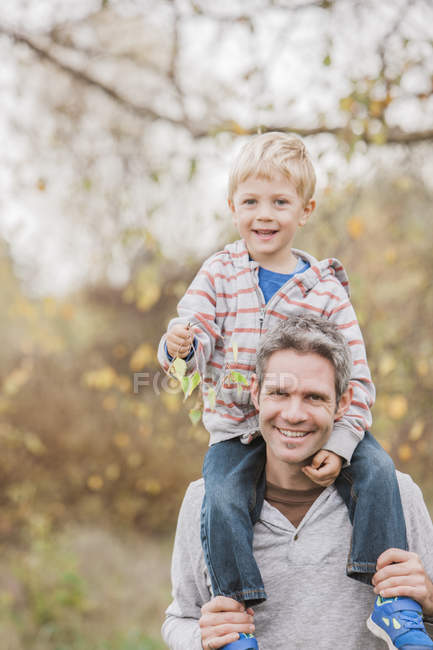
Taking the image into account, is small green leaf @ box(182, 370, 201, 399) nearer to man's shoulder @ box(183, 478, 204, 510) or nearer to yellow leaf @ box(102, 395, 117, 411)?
man's shoulder @ box(183, 478, 204, 510)

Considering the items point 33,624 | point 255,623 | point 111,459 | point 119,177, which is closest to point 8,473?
point 111,459

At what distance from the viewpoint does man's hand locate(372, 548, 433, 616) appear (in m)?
1.74

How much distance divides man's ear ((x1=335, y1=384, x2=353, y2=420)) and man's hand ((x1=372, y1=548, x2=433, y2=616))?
0.38m

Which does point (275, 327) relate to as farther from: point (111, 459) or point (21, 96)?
point (111, 459)

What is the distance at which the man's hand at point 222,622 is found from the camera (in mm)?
1784

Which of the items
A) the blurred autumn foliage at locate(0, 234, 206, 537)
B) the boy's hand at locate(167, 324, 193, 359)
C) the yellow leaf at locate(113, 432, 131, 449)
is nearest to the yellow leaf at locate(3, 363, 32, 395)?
the blurred autumn foliage at locate(0, 234, 206, 537)

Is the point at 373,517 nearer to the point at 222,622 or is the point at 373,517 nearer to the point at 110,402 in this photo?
the point at 222,622

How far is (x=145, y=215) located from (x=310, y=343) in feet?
11.1

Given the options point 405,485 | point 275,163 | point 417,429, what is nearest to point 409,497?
point 405,485

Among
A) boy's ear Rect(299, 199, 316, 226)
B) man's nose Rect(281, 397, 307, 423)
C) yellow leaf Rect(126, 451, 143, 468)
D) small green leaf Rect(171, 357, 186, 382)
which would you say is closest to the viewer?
small green leaf Rect(171, 357, 186, 382)

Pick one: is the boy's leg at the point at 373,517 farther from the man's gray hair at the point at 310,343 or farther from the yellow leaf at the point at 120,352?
the yellow leaf at the point at 120,352

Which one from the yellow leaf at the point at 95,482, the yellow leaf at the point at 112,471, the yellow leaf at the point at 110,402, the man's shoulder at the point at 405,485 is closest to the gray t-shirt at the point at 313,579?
the man's shoulder at the point at 405,485

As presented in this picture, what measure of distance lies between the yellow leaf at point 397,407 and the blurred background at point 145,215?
0.01 m

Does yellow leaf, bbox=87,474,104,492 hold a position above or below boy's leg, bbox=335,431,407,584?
below
